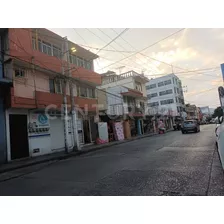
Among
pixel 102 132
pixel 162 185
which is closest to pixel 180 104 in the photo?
pixel 102 132

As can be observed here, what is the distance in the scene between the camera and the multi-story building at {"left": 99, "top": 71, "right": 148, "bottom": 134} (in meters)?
29.0

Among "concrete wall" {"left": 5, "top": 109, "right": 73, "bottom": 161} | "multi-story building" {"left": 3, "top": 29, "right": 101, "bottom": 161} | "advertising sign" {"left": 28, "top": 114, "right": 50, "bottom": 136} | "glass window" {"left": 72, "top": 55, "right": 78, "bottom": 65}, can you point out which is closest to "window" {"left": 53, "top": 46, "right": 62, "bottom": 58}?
"multi-story building" {"left": 3, "top": 29, "right": 101, "bottom": 161}

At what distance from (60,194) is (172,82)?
224ft

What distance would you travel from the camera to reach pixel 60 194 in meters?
5.16

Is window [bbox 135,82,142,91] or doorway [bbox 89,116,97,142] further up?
window [bbox 135,82,142,91]

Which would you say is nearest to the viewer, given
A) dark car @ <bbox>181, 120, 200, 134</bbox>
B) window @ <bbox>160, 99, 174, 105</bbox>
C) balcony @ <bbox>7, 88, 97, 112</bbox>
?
balcony @ <bbox>7, 88, 97, 112</bbox>

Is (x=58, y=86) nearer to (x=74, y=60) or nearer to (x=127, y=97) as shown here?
(x=74, y=60)

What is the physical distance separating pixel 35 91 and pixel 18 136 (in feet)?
10.4

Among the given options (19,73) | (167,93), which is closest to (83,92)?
(19,73)

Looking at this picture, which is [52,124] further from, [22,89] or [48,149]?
[22,89]

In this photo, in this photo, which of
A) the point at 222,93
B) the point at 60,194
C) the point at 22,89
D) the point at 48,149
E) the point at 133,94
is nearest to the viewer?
the point at 222,93

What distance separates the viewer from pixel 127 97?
107 feet

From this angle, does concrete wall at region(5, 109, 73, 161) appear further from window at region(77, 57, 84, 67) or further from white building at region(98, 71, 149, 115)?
white building at region(98, 71, 149, 115)

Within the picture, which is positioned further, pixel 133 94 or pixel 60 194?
pixel 133 94
